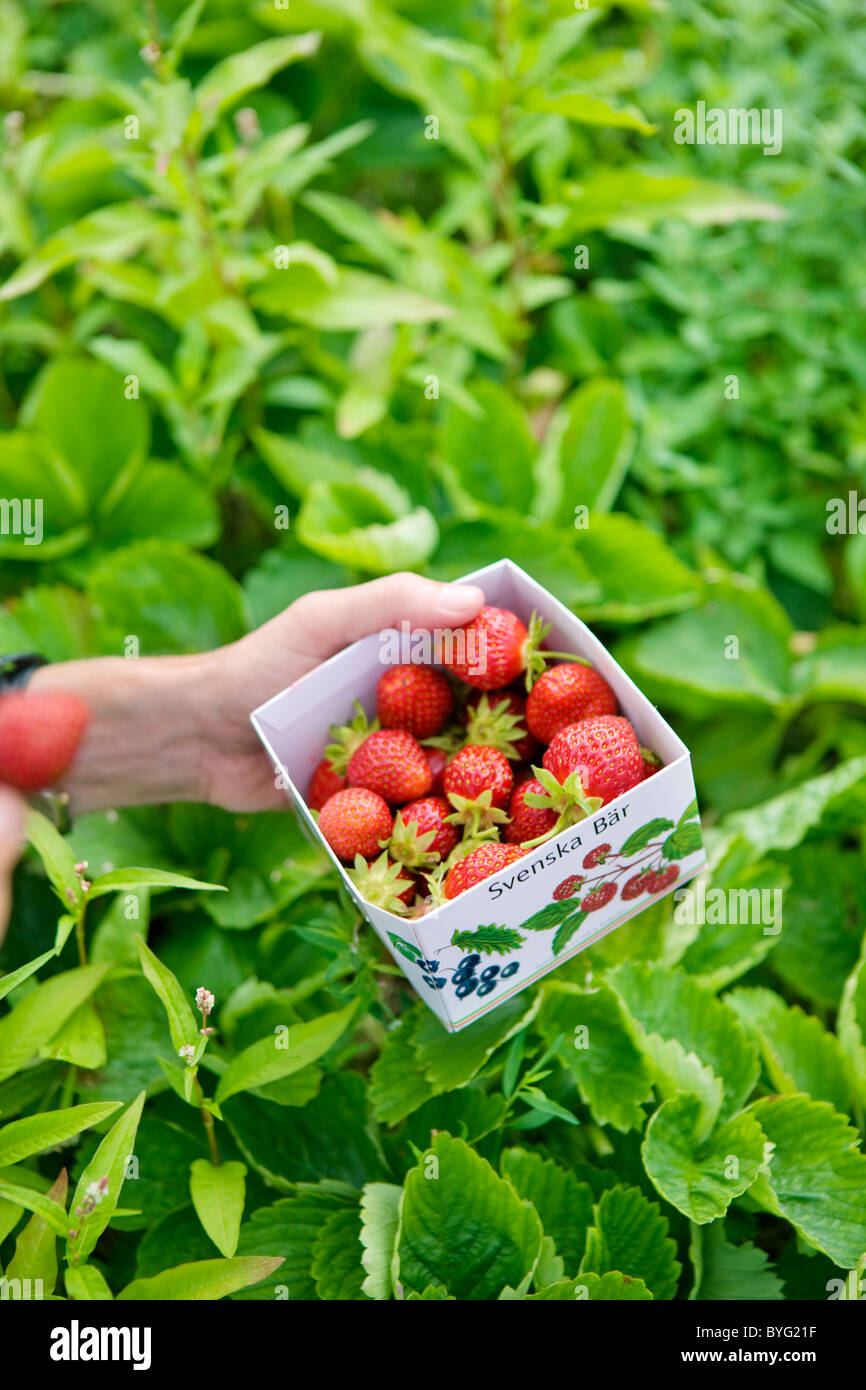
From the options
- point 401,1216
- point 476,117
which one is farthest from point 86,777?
point 476,117

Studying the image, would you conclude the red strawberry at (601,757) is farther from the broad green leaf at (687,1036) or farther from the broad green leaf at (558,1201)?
the broad green leaf at (558,1201)

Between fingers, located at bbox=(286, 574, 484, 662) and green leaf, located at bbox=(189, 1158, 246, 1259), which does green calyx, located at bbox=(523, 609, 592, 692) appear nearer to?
fingers, located at bbox=(286, 574, 484, 662)

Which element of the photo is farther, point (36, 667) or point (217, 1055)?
point (36, 667)

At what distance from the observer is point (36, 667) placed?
1321 millimetres

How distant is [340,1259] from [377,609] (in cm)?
66

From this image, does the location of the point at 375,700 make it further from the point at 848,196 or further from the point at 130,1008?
the point at 848,196

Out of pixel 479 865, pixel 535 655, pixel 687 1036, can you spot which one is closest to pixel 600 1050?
pixel 687 1036

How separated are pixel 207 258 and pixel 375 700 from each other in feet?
2.58

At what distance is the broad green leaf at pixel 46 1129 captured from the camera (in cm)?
97

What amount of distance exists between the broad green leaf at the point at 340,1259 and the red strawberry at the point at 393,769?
0.43 metres

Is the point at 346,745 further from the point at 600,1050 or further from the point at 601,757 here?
the point at 600,1050

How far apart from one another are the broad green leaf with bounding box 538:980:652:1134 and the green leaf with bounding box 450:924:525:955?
210 mm

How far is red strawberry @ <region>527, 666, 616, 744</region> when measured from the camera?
1.01 metres

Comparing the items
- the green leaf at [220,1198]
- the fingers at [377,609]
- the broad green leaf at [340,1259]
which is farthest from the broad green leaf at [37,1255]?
the fingers at [377,609]
